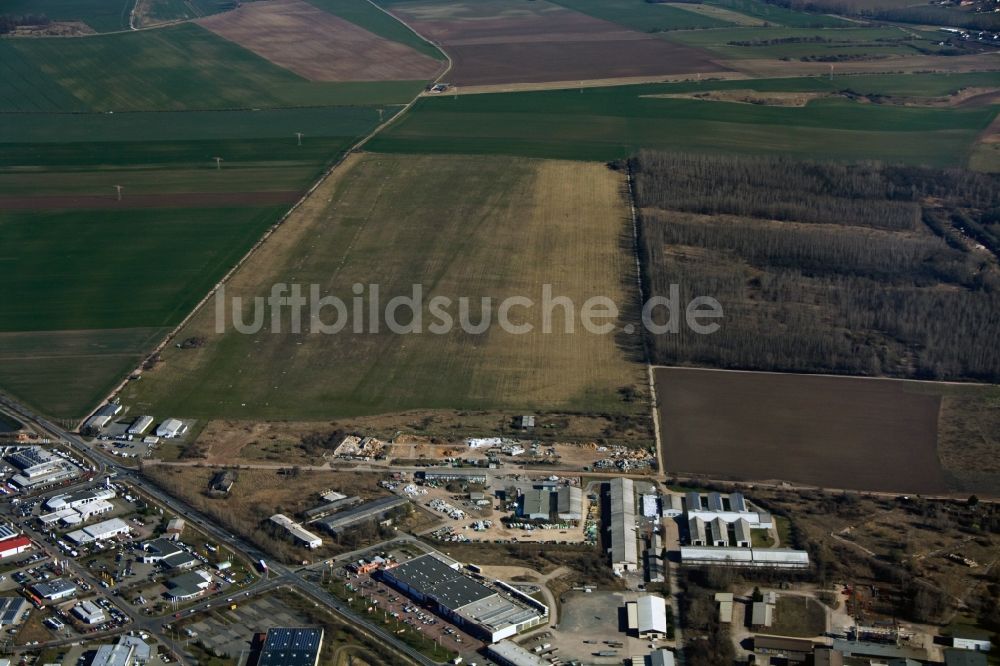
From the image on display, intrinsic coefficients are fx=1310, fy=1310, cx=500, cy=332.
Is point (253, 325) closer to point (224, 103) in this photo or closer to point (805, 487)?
point (805, 487)

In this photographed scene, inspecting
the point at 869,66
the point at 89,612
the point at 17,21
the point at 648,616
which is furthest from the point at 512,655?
the point at 17,21

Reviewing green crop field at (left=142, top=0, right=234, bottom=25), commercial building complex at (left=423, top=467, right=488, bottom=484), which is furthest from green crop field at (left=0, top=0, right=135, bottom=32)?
commercial building complex at (left=423, top=467, right=488, bottom=484)

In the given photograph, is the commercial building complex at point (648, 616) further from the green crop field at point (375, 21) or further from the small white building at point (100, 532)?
the green crop field at point (375, 21)

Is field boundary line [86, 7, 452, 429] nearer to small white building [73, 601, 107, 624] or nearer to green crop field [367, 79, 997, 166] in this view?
green crop field [367, 79, 997, 166]

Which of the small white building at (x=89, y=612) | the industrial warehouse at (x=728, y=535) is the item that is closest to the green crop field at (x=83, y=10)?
the small white building at (x=89, y=612)

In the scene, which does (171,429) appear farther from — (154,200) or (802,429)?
(154,200)
